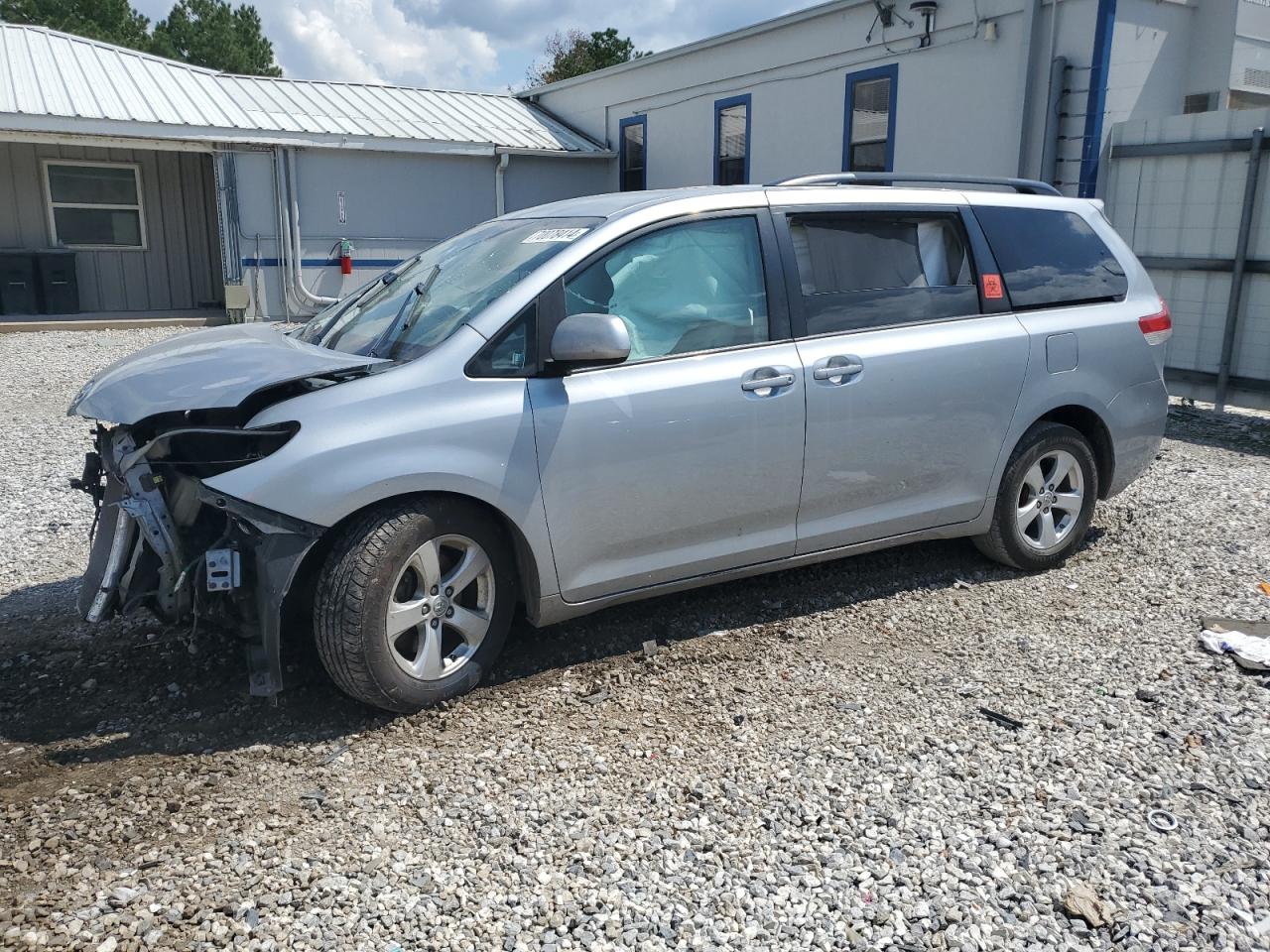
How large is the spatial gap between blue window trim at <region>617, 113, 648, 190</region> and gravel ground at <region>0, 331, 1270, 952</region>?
1528cm

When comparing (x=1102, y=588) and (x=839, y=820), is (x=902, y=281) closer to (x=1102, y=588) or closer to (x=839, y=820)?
(x=1102, y=588)

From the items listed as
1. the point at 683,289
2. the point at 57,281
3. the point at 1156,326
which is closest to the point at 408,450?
Answer: the point at 683,289

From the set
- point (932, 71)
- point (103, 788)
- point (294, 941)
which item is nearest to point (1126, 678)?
point (294, 941)

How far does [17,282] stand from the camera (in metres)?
16.6

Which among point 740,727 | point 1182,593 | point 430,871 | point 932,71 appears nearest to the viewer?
point 430,871

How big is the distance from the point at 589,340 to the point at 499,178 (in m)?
16.3

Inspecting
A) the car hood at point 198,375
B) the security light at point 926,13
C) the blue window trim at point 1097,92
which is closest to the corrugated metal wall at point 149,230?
the security light at point 926,13

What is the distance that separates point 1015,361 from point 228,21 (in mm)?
53887

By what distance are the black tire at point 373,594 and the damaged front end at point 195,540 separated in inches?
5.3

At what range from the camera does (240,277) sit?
669 inches

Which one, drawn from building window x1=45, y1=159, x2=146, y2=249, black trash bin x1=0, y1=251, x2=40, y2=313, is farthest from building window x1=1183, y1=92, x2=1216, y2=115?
black trash bin x1=0, y1=251, x2=40, y2=313

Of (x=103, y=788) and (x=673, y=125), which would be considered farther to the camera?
(x=673, y=125)

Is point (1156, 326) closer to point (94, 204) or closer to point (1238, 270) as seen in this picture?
point (1238, 270)

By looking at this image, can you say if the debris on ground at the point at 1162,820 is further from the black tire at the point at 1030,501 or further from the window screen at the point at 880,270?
the window screen at the point at 880,270
